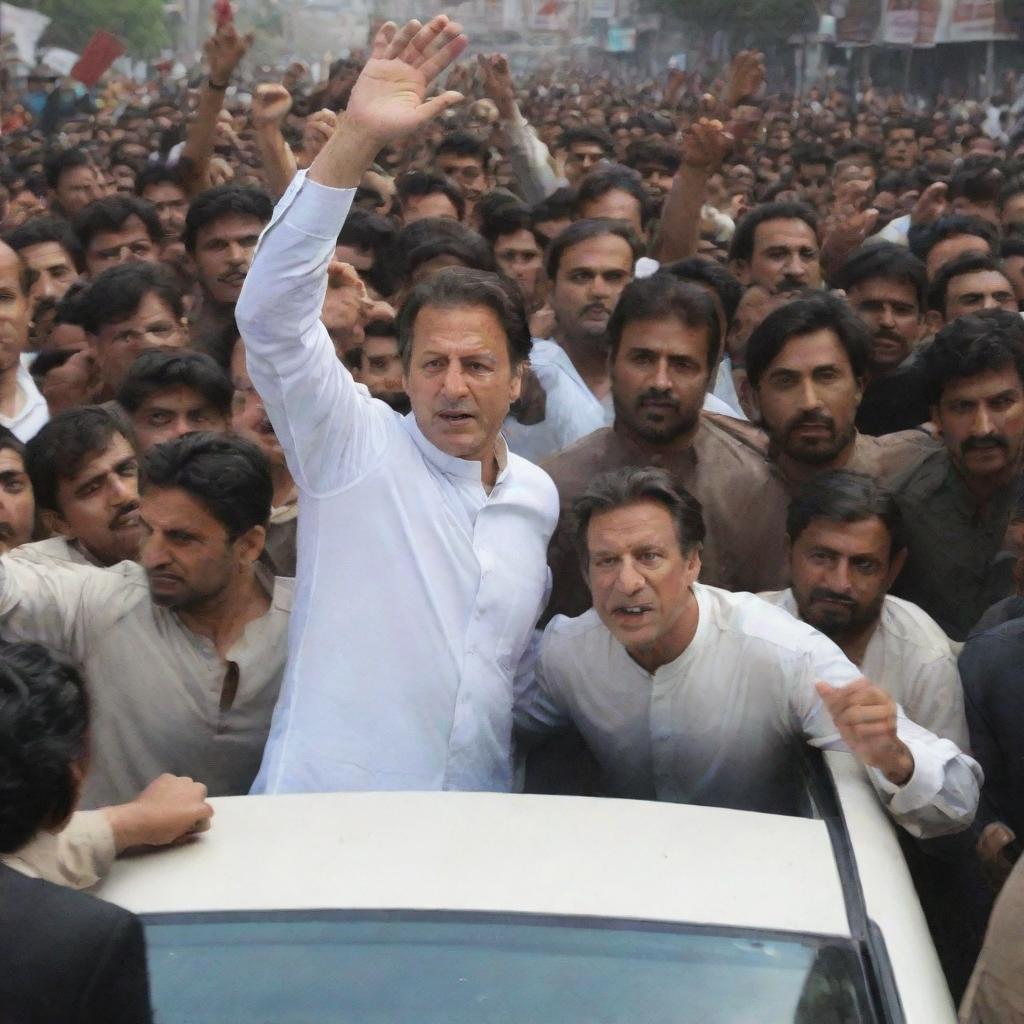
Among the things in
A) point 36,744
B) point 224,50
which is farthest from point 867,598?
point 224,50

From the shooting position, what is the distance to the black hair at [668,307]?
401 centimetres

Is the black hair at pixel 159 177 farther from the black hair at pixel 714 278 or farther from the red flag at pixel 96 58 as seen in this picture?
Answer: the red flag at pixel 96 58

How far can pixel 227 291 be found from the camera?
5609 mm

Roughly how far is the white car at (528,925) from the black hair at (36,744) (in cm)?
20

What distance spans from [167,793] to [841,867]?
2.76 feet

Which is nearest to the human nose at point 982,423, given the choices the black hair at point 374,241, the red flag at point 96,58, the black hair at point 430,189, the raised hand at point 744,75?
the black hair at point 374,241

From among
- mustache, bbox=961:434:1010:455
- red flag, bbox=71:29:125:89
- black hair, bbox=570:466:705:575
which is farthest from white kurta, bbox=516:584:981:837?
red flag, bbox=71:29:125:89

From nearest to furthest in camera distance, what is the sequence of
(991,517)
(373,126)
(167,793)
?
1. (167,793)
2. (373,126)
3. (991,517)

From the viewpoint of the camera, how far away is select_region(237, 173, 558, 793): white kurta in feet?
9.20

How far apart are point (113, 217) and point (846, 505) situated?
12.0 ft

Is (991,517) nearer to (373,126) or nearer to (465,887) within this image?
(373,126)

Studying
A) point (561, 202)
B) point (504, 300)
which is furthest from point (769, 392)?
point (561, 202)

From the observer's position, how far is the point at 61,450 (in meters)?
3.57

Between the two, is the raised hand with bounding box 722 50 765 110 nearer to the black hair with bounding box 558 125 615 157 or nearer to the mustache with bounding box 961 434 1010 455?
the black hair with bounding box 558 125 615 157
